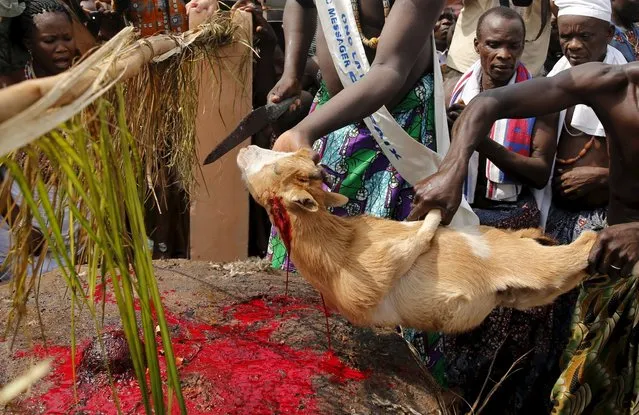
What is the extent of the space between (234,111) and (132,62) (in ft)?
8.61

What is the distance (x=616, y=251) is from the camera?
101 inches

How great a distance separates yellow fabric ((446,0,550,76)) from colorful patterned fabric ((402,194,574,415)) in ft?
5.07

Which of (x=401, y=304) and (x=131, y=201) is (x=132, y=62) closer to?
(x=131, y=201)

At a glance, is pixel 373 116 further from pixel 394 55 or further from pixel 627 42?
pixel 627 42

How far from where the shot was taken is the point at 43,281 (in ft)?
10.7

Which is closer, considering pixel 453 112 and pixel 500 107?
pixel 500 107

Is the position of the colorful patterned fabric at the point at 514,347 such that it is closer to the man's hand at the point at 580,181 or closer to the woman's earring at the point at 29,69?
the man's hand at the point at 580,181

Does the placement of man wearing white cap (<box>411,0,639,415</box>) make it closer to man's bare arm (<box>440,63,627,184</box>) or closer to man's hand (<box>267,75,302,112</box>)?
man's bare arm (<box>440,63,627,184</box>)

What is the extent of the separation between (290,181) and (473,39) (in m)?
3.50

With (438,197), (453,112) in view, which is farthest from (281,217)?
(453,112)

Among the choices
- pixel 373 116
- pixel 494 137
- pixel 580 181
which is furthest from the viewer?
pixel 494 137

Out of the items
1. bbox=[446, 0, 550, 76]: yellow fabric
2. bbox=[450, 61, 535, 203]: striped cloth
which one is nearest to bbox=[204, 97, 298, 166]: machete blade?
bbox=[450, 61, 535, 203]: striped cloth

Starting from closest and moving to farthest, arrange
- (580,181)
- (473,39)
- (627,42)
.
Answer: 1. (580,181)
2. (627,42)
3. (473,39)

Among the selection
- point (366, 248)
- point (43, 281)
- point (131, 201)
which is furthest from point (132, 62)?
point (43, 281)
